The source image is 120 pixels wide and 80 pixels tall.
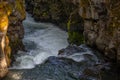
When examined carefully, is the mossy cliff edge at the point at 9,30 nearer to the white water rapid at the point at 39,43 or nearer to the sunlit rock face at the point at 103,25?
the white water rapid at the point at 39,43

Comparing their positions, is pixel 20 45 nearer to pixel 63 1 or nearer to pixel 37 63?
pixel 37 63

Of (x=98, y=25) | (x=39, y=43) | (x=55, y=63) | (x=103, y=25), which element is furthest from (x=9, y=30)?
(x=103, y=25)

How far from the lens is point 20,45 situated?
28.0 m

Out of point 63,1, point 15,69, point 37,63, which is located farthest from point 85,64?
point 63,1

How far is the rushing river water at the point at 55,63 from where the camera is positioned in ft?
71.4

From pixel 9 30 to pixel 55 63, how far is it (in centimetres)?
567

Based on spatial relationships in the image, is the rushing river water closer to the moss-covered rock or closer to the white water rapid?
the white water rapid

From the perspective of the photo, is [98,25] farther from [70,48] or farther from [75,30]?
[75,30]

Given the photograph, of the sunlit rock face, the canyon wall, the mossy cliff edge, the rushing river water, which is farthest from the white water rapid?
the sunlit rock face

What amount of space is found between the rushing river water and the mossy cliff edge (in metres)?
0.95

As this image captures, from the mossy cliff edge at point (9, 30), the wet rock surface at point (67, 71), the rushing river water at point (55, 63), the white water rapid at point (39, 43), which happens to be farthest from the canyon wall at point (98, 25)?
the mossy cliff edge at point (9, 30)

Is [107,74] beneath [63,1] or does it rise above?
beneath

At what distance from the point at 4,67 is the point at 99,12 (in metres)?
10.0

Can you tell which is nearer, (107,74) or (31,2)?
(107,74)
